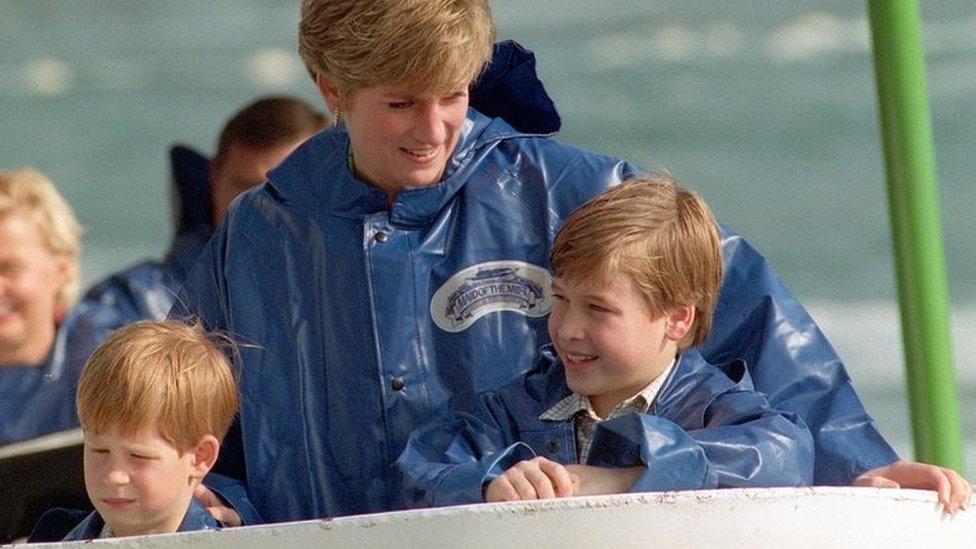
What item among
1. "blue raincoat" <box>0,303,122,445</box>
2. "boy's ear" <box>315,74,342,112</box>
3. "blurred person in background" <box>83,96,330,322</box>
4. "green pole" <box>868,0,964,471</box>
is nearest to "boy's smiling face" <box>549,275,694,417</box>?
"boy's ear" <box>315,74,342,112</box>

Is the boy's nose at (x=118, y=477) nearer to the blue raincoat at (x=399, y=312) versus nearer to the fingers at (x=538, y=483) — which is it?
the blue raincoat at (x=399, y=312)

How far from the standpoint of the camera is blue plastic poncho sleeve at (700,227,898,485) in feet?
6.59

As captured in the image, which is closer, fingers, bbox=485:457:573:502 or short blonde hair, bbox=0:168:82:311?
fingers, bbox=485:457:573:502

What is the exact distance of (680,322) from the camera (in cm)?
199

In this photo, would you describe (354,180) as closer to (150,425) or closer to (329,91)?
(329,91)

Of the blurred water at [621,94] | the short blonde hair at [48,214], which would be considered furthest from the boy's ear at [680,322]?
the blurred water at [621,94]

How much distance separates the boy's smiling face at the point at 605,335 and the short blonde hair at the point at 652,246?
0.04 feet

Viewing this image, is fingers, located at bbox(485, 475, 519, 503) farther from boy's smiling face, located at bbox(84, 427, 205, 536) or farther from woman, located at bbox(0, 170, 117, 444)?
woman, located at bbox(0, 170, 117, 444)

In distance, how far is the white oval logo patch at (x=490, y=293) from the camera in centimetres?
211

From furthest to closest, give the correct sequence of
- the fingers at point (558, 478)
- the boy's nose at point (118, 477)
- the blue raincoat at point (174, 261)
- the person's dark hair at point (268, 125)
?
the person's dark hair at point (268, 125) → the blue raincoat at point (174, 261) → the boy's nose at point (118, 477) → the fingers at point (558, 478)

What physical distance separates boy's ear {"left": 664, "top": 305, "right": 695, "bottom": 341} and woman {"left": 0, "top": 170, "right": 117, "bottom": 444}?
62.1 inches

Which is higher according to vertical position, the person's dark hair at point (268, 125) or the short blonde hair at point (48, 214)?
the person's dark hair at point (268, 125)

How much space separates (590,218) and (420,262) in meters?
0.24

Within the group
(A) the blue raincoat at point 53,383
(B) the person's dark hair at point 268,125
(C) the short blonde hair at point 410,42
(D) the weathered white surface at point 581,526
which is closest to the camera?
(D) the weathered white surface at point 581,526
